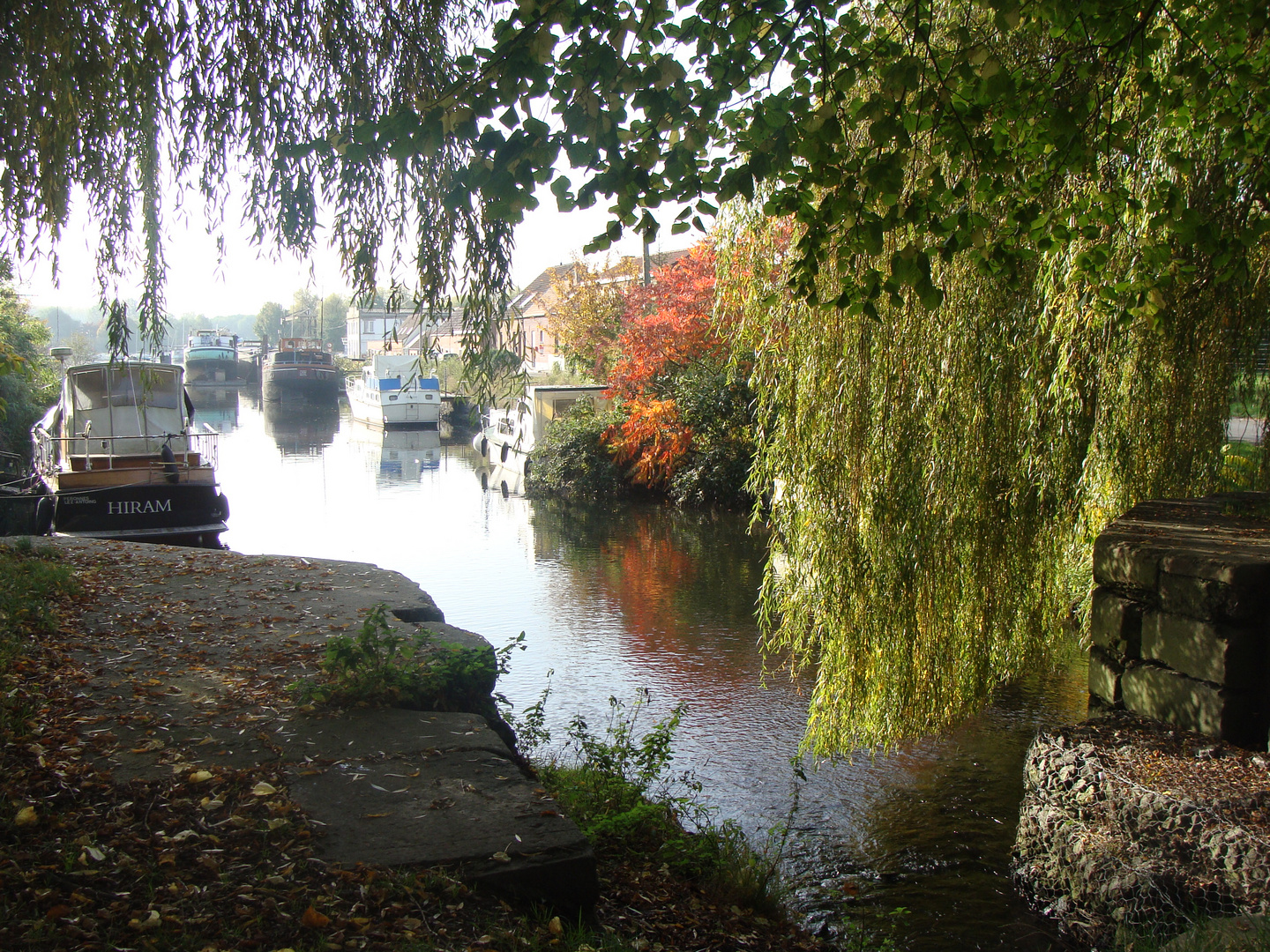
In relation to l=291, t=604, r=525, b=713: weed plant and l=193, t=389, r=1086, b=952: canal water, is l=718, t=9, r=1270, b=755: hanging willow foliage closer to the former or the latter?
l=193, t=389, r=1086, b=952: canal water

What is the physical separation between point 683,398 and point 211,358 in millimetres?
43778

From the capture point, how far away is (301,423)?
153 feet

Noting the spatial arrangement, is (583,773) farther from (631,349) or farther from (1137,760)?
(631,349)

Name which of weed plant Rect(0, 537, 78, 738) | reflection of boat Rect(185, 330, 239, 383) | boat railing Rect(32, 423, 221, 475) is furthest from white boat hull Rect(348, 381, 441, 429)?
weed plant Rect(0, 537, 78, 738)

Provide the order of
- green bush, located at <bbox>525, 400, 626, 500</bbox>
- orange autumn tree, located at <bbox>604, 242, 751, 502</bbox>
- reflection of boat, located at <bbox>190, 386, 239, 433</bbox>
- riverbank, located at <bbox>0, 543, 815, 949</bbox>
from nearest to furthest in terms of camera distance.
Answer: riverbank, located at <bbox>0, 543, 815, 949</bbox> < orange autumn tree, located at <bbox>604, 242, 751, 502</bbox> < green bush, located at <bbox>525, 400, 626, 500</bbox> < reflection of boat, located at <bbox>190, 386, 239, 433</bbox>

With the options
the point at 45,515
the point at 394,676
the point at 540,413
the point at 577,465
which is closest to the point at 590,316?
the point at 540,413

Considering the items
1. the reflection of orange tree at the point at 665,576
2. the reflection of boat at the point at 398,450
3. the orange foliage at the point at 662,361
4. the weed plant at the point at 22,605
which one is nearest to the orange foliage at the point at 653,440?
the orange foliage at the point at 662,361

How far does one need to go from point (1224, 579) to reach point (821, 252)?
249cm

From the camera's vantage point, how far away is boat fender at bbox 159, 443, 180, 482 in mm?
14570

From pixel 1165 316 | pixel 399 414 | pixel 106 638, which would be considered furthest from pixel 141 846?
pixel 399 414

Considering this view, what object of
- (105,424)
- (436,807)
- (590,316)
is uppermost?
(590,316)

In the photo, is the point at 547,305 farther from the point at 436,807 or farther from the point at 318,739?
the point at 436,807

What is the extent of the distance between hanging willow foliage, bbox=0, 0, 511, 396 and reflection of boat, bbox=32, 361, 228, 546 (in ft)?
32.1

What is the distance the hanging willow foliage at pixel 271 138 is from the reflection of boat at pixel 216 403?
45.9 m
